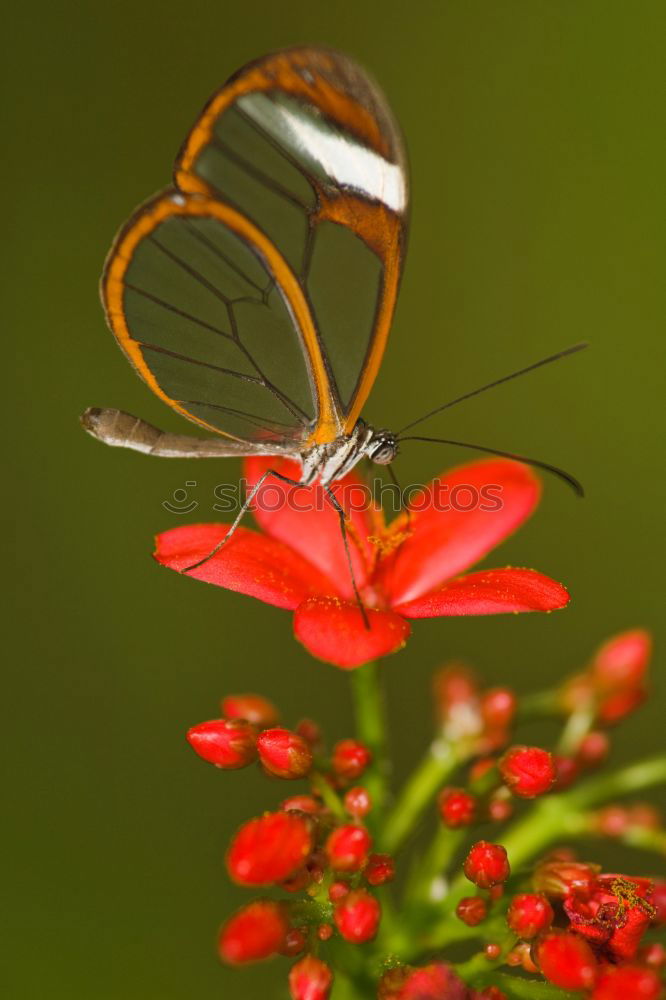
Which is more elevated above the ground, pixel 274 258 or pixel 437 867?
pixel 274 258

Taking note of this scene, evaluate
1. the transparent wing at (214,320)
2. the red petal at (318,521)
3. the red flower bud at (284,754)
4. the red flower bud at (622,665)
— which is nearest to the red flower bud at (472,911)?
the red flower bud at (284,754)

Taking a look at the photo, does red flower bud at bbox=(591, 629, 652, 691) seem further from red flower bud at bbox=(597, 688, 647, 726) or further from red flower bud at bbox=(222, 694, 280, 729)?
red flower bud at bbox=(222, 694, 280, 729)

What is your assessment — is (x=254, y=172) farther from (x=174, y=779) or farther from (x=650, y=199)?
(x=650, y=199)

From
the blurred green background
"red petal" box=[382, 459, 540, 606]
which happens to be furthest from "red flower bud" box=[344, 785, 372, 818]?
the blurred green background

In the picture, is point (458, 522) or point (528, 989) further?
point (458, 522)

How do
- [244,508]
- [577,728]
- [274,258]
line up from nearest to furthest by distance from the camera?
[244,508] → [274,258] → [577,728]

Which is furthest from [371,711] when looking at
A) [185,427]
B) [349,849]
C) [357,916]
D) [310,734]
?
[185,427]

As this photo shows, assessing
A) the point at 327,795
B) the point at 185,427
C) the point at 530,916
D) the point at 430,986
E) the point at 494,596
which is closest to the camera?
the point at 430,986

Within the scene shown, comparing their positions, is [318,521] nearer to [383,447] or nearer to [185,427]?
[383,447]
